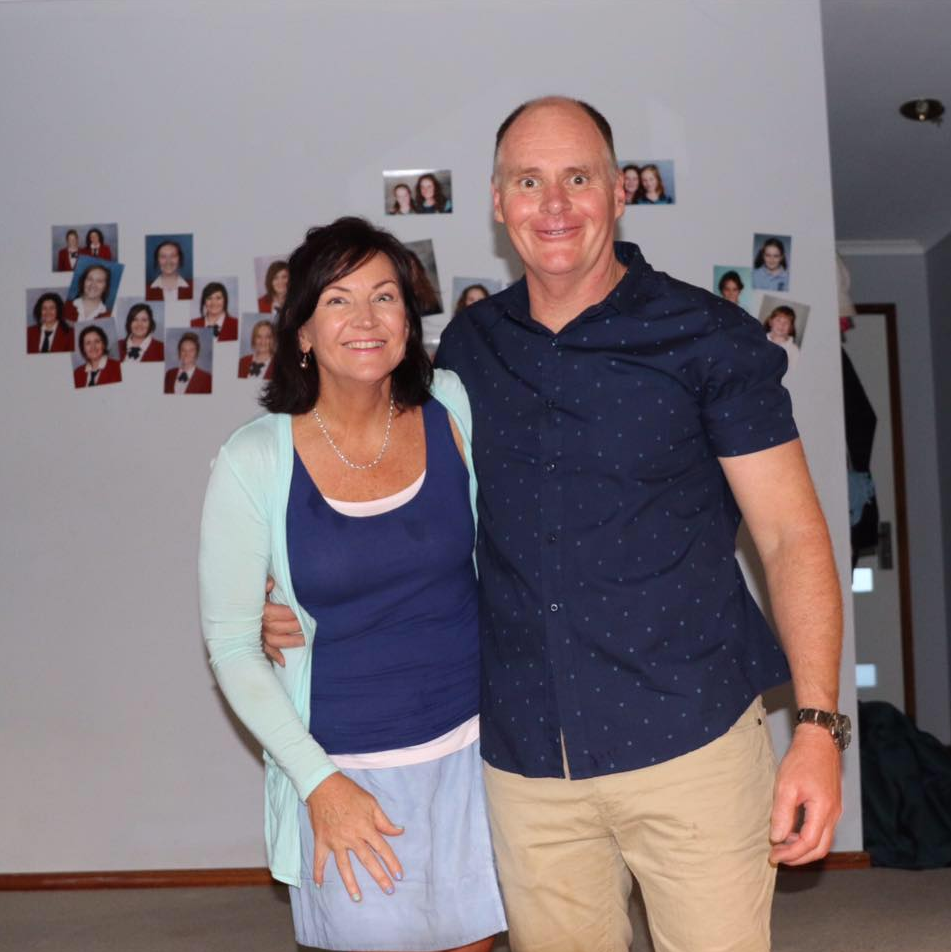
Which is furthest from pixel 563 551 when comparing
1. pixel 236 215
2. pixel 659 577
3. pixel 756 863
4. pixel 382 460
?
pixel 236 215

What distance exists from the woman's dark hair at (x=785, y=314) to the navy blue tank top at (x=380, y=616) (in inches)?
79.1

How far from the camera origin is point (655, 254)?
11.3 feet

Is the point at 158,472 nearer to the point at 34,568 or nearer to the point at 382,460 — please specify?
the point at 34,568

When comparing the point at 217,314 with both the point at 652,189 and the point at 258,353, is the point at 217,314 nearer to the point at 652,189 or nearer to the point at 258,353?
the point at 258,353

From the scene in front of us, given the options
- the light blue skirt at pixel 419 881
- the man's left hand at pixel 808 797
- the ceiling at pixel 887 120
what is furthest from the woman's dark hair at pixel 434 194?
the man's left hand at pixel 808 797

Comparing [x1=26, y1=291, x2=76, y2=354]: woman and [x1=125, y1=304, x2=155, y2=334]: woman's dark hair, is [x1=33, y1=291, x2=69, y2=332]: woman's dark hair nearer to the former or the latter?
[x1=26, y1=291, x2=76, y2=354]: woman

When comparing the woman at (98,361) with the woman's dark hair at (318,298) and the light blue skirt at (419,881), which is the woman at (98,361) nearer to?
the woman's dark hair at (318,298)

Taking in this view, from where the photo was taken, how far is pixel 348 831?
1600mm

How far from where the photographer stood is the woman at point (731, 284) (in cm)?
344

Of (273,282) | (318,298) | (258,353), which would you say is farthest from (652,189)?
(318,298)

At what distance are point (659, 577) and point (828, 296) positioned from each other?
7.00 feet

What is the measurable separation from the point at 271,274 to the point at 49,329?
70cm

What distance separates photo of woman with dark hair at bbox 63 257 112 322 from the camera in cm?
354

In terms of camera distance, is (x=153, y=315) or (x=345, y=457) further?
(x=153, y=315)
